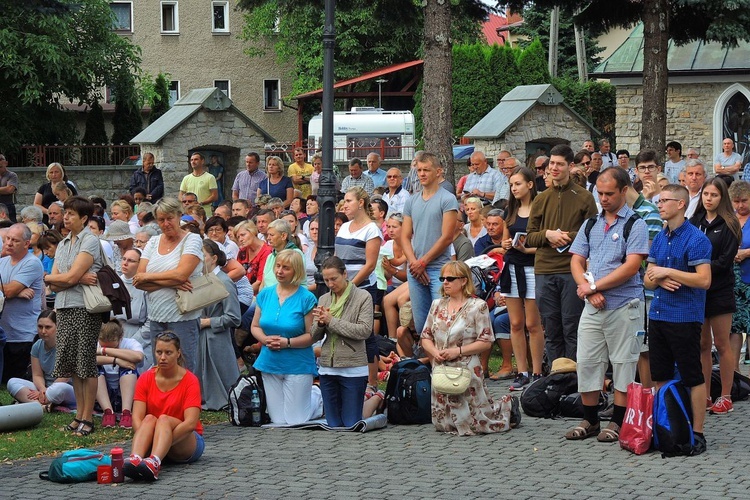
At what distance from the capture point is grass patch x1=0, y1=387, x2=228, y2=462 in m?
9.41

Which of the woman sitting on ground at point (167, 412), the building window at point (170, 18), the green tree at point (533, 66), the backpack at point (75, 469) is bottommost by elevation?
the backpack at point (75, 469)

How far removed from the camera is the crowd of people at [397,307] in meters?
8.92

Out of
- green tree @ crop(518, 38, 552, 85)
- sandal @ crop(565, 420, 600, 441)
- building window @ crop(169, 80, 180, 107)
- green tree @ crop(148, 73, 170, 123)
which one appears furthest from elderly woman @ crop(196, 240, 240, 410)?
building window @ crop(169, 80, 180, 107)

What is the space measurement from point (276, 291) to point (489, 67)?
116 ft

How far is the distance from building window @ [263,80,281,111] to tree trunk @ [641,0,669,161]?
35.8 metres

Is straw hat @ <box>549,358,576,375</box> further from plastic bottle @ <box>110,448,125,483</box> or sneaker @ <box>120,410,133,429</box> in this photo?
plastic bottle @ <box>110,448,125,483</box>

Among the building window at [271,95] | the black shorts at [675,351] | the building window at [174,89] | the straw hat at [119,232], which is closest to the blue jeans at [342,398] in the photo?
the black shorts at [675,351]

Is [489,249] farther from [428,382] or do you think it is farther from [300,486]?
[300,486]

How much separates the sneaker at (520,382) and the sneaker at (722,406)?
178cm

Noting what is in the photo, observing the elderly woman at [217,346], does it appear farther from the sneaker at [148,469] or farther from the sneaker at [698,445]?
the sneaker at [698,445]

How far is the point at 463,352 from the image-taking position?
9734 millimetres

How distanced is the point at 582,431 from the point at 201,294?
3382mm

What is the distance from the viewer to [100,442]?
9.73 m

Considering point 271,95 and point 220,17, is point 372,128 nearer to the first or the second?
point 271,95
